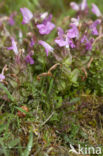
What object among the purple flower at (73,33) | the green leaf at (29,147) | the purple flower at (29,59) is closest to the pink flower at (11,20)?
the purple flower at (29,59)

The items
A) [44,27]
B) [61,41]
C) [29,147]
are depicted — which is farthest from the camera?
[44,27]

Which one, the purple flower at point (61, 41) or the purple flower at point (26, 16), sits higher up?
the purple flower at point (26, 16)

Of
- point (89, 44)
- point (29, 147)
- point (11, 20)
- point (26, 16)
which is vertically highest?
point (11, 20)

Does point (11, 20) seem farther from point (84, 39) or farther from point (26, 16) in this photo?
point (84, 39)

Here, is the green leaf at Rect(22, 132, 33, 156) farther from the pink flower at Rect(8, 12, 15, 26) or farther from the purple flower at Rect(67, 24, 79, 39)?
the pink flower at Rect(8, 12, 15, 26)

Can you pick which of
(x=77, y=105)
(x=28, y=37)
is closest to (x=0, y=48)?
(x=28, y=37)

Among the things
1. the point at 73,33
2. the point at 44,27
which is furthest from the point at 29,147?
the point at 44,27

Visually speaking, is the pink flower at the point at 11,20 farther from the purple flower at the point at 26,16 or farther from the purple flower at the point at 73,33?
the purple flower at the point at 73,33

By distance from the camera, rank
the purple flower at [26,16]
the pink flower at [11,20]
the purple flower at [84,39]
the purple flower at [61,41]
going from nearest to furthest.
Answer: the purple flower at [61,41] → the purple flower at [84,39] → the purple flower at [26,16] → the pink flower at [11,20]

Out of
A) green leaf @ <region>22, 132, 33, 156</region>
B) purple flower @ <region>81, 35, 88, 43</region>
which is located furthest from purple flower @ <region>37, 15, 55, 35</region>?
green leaf @ <region>22, 132, 33, 156</region>

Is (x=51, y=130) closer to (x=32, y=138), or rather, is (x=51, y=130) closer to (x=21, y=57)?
(x=32, y=138)

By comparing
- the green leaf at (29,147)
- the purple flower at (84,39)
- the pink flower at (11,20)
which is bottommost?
the green leaf at (29,147)
